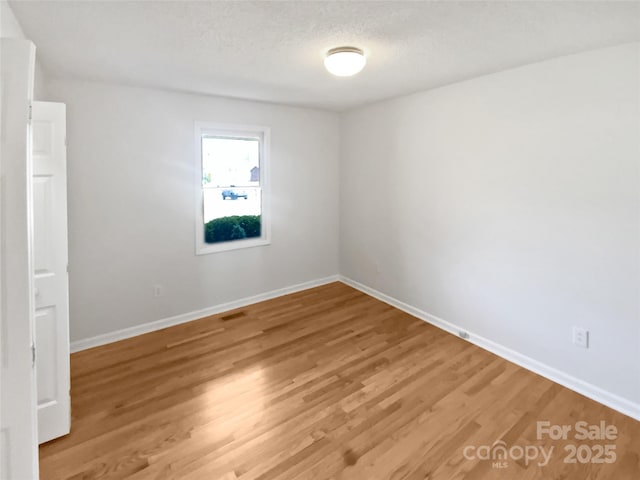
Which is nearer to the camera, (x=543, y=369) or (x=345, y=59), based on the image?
(x=345, y=59)

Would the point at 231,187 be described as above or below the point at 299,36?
below

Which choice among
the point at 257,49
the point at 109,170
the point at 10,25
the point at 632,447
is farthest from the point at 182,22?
the point at 632,447

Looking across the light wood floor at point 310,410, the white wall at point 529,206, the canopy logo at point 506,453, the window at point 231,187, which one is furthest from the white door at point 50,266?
the white wall at point 529,206

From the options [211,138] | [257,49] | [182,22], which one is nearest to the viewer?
[182,22]

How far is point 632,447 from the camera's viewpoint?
2008mm

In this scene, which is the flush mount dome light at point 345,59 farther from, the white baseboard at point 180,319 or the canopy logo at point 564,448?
the white baseboard at point 180,319

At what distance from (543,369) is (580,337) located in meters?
0.40

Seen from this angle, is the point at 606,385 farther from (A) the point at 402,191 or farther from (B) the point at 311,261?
(B) the point at 311,261

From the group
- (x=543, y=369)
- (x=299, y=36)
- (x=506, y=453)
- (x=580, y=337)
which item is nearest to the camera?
(x=506, y=453)

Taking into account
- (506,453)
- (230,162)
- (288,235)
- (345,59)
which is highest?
(345,59)

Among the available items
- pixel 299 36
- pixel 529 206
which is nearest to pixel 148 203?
pixel 299 36

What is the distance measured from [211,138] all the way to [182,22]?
1946 mm

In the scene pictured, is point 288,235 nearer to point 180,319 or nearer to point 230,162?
point 230,162

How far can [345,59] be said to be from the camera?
2.22m
